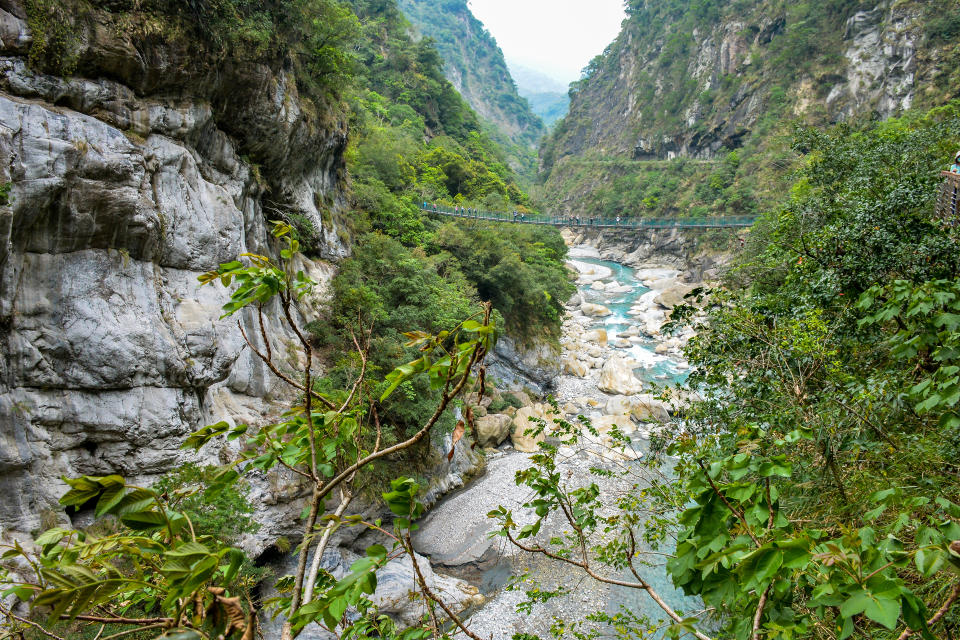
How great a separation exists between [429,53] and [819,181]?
29.8 metres

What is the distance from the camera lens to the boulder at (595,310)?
22317 mm

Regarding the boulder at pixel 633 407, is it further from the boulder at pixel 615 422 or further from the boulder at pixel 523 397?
the boulder at pixel 523 397

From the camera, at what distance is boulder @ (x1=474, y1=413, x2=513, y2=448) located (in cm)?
1110

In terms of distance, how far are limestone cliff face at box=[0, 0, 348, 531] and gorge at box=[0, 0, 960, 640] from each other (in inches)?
1.2

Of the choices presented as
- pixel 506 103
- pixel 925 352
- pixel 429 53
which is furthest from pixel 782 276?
pixel 506 103

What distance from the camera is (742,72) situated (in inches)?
1395

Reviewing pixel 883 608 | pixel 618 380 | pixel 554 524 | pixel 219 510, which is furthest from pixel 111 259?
pixel 618 380

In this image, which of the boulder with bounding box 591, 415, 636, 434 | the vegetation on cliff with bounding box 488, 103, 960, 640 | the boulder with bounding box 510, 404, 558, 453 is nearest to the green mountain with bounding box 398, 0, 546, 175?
the boulder with bounding box 510, 404, 558, 453

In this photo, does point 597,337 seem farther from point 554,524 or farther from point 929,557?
point 929,557

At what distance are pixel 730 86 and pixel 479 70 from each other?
5235 cm

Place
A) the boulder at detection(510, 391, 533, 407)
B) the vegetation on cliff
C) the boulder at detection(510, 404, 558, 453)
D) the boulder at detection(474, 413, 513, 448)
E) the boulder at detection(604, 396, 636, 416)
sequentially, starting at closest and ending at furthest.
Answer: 1. the vegetation on cliff
2. the boulder at detection(474, 413, 513, 448)
3. the boulder at detection(510, 404, 558, 453)
4. the boulder at detection(604, 396, 636, 416)
5. the boulder at detection(510, 391, 533, 407)

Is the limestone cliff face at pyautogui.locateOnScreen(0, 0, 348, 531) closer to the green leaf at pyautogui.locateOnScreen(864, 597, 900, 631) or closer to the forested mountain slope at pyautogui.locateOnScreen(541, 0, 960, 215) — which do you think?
the green leaf at pyautogui.locateOnScreen(864, 597, 900, 631)

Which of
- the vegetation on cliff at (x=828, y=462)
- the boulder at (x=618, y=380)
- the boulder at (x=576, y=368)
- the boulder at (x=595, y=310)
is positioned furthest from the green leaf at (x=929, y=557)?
the boulder at (x=595, y=310)

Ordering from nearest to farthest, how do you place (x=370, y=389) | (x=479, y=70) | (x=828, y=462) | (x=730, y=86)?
1. (x=370, y=389)
2. (x=828, y=462)
3. (x=730, y=86)
4. (x=479, y=70)
